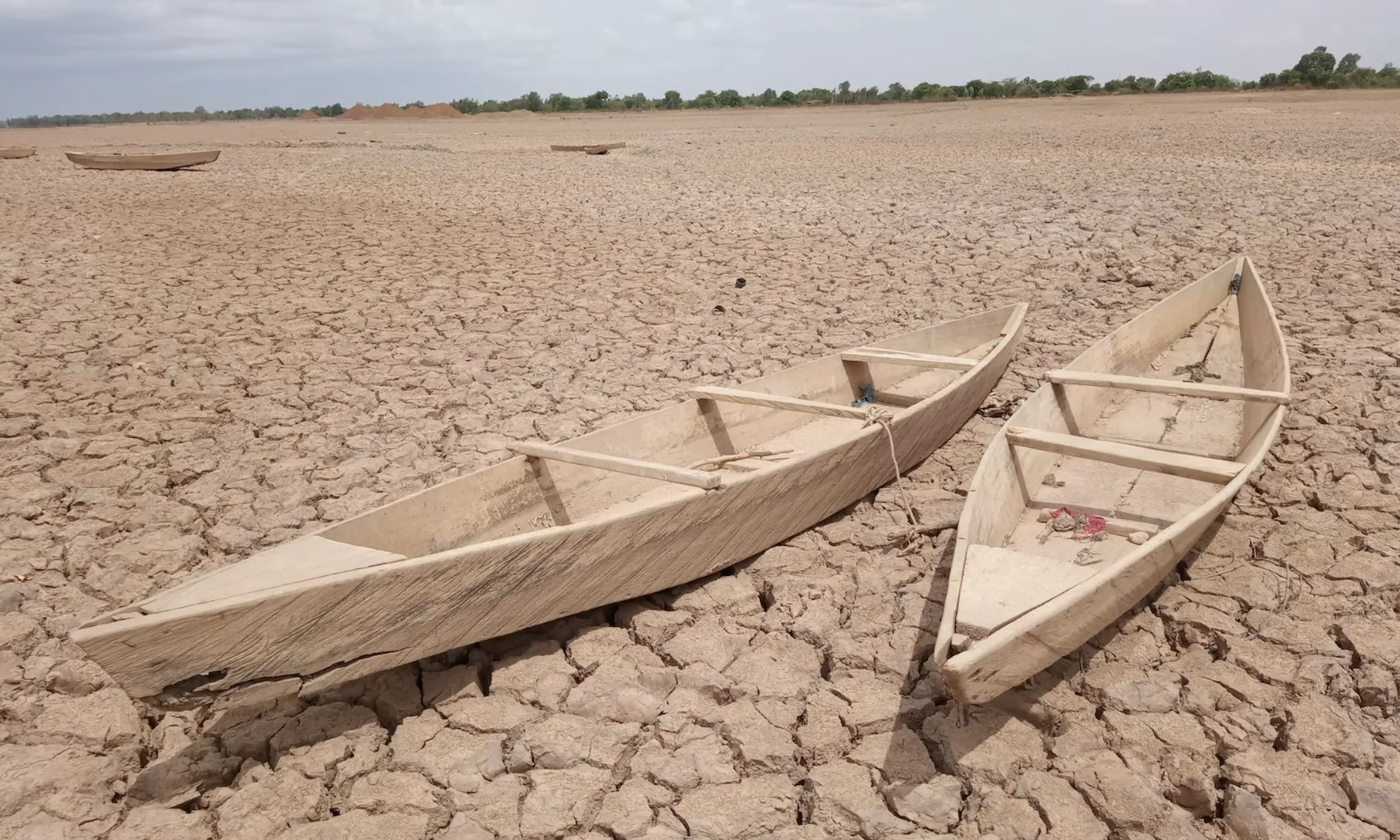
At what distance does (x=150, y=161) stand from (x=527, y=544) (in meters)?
14.2

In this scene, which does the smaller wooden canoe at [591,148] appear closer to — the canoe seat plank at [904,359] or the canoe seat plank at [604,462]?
the canoe seat plank at [904,359]

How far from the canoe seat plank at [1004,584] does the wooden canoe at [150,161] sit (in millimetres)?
14644

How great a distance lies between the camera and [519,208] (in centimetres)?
1026

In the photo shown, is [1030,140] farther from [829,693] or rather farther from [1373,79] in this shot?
[1373,79]

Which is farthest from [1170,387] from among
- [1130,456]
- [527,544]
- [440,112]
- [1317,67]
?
[440,112]

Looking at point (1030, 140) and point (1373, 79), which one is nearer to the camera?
point (1030, 140)

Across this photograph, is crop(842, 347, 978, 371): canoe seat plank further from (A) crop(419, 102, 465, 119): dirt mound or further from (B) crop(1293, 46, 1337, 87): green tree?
(A) crop(419, 102, 465, 119): dirt mound

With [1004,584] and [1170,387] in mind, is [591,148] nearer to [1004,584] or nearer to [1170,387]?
[1170,387]

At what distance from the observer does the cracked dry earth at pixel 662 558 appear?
2.21 m

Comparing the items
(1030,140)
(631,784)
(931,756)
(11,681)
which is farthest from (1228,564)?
(1030,140)

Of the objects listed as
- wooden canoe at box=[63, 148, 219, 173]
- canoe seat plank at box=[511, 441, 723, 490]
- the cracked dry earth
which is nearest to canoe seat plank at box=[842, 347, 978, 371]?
the cracked dry earth

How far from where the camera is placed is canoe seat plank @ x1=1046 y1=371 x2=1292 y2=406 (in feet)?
12.1

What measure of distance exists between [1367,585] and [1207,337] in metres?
2.74

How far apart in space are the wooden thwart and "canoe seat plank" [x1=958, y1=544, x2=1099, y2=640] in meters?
0.95
